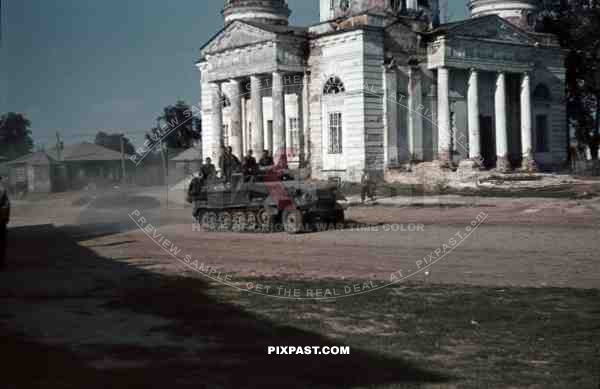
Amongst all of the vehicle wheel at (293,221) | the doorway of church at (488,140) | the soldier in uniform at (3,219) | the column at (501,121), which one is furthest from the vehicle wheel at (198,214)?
the doorway of church at (488,140)

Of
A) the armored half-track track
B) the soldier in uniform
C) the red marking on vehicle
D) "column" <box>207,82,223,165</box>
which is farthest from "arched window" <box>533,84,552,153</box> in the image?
the soldier in uniform

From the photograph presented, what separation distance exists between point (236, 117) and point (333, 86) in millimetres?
6472

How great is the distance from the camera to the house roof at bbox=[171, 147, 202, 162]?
175 ft

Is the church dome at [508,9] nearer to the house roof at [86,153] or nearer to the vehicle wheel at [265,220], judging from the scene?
the vehicle wheel at [265,220]

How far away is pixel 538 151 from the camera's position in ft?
132

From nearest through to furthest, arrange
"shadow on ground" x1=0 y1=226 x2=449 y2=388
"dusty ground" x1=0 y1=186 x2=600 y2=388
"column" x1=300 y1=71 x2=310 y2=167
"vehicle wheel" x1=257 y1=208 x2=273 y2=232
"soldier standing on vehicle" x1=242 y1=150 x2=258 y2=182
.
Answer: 1. "shadow on ground" x1=0 y1=226 x2=449 y2=388
2. "dusty ground" x1=0 y1=186 x2=600 y2=388
3. "vehicle wheel" x1=257 y1=208 x2=273 y2=232
4. "soldier standing on vehicle" x1=242 y1=150 x2=258 y2=182
5. "column" x1=300 y1=71 x2=310 y2=167

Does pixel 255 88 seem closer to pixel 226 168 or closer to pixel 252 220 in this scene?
pixel 226 168

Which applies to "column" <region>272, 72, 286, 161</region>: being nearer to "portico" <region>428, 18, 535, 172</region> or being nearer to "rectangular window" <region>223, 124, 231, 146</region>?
"rectangular window" <region>223, 124, 231, 146</region>

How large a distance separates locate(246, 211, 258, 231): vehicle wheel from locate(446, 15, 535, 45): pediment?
17922mm

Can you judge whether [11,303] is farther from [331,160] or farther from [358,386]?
[331,160]

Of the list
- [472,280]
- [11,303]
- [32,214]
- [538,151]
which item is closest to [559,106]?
[538,151]

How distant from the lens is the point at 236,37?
120ft

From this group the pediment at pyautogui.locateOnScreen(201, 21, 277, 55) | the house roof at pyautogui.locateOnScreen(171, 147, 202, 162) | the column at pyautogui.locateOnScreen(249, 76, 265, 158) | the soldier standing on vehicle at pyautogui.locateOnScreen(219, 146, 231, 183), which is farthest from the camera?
the house roof at pyautogui.locateOnScreen(171, 147, 202, 162)

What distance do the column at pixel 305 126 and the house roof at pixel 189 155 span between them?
17715 mm
